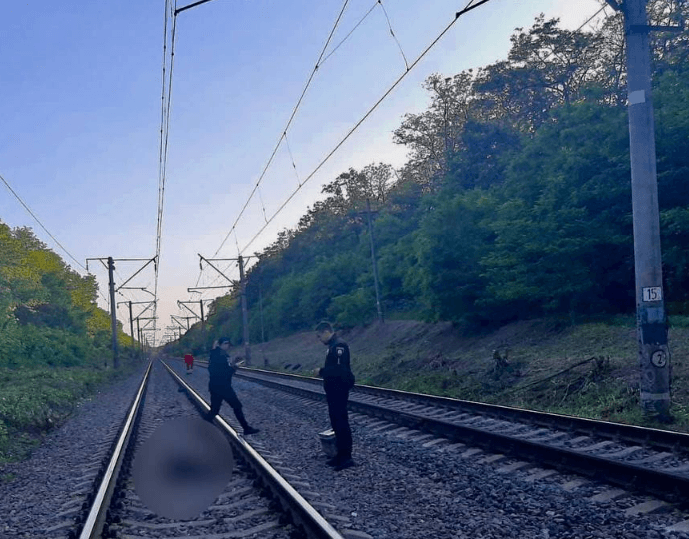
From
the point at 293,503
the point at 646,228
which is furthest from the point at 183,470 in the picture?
the point at 646,228

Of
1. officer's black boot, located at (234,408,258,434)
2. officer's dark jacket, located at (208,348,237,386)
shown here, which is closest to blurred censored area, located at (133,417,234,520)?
officer's dark jacket, located at (208,348,237,386)

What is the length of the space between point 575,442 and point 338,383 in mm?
3565

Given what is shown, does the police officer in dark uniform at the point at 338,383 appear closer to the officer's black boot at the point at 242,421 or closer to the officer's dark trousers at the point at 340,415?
the officer's dark trousers at the point at 340,415

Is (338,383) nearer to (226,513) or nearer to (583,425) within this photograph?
(226,513)

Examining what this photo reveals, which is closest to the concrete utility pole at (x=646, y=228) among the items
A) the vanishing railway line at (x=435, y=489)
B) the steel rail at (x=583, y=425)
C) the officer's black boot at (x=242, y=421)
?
the steel rail at (x=583, y=425)

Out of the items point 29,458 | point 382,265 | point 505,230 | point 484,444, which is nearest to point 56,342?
point 382,265

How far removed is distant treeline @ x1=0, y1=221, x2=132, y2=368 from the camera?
43094mm

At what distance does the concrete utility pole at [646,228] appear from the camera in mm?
11781

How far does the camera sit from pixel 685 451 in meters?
8.73

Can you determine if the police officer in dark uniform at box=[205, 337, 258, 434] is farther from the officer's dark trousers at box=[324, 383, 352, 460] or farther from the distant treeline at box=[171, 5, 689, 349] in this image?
the distant treeline at box=[171, 5, 689, 349]

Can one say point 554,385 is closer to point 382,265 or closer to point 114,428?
point 114,428

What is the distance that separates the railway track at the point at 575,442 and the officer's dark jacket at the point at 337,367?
2.36m

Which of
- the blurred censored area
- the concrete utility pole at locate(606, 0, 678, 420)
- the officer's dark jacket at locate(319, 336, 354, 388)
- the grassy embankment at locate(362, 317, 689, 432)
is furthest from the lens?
the grassy embankment at locate(362, 317, 689, 432)

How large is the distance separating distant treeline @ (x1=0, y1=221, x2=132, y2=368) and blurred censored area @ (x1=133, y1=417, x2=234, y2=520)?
31.4m
